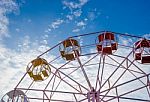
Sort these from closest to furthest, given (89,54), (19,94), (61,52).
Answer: (89,54)
(61,52)
(19,94)

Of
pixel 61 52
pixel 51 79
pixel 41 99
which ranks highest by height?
pixel 61 52

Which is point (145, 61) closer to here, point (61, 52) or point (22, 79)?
→ point (61, 52)

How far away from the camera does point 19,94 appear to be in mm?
25125

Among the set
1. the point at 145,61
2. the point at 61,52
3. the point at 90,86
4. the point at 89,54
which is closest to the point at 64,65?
the point at 61,52

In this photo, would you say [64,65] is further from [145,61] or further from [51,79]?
[145,61]

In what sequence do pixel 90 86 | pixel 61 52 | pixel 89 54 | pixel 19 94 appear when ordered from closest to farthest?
pixel 90 86, pixel 89 54, pixel 61 52, pixel 19 94

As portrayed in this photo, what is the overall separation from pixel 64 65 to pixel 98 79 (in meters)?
3.18

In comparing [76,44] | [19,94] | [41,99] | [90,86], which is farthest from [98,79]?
[19,94]

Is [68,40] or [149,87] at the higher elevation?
[68,40]

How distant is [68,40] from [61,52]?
1.44m

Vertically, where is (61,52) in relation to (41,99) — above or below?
above

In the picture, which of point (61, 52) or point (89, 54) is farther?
point (61, 52)

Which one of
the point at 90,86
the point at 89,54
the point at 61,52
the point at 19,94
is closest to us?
the point at 90,86

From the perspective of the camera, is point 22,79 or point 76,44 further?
point 76,44
